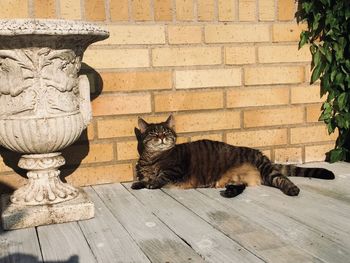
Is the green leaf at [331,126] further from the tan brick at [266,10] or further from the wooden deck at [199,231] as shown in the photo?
the tan brick at [266,10]

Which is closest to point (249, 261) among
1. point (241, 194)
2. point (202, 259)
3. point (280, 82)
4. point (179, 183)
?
point (202, 259)

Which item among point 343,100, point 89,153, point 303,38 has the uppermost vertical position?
point 303,38

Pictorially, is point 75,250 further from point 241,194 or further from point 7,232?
point 241,194

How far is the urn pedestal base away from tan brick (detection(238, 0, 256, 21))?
76.4 inches

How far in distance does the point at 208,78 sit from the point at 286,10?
90 centimetres

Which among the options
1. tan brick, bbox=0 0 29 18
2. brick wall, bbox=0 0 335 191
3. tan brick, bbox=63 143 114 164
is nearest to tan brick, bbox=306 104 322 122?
brick wall, bbox=0 0 335 191

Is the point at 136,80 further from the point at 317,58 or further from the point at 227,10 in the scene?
the point at 317,58

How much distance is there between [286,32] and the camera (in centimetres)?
364

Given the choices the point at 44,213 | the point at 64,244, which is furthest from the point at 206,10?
the point at 64,244

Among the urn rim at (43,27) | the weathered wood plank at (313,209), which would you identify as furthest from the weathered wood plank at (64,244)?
the weathered wood plank at (313,209)

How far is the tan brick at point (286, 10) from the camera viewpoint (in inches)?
142

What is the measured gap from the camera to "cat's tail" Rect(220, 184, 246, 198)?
9.53ft

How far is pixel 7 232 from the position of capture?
238 centimetres

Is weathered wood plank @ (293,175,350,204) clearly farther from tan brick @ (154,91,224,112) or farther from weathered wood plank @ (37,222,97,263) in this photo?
weathered wood plank @ (37,222,97,263)
